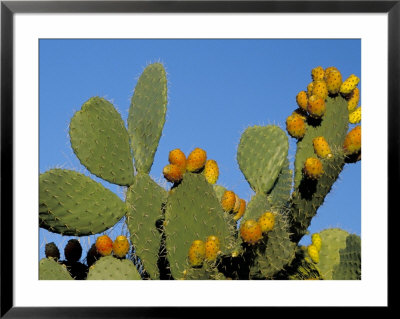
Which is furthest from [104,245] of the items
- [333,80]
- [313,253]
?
[333,80]

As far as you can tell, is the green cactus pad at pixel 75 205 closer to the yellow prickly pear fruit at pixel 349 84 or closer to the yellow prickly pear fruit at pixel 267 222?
the yellow prickly pear fruit at pixel 267 222

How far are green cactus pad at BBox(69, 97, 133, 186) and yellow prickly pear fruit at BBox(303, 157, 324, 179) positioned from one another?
0.86 m

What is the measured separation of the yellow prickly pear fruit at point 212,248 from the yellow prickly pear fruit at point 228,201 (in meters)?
0.47

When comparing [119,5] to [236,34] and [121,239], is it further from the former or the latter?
[121,239]

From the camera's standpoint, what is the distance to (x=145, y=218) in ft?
11.0

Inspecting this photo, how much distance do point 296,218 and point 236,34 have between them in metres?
0.99

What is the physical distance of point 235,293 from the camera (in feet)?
8.25

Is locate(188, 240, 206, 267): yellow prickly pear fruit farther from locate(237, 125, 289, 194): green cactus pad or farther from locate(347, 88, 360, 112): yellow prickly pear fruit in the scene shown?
locate(347, 88, 360, 112): yellow prickly pear fruit

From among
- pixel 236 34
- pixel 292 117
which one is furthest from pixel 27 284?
pixel 292 117

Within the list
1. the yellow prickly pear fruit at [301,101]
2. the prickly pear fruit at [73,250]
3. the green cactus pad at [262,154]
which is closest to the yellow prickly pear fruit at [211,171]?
the green cactus pad at [262,154]

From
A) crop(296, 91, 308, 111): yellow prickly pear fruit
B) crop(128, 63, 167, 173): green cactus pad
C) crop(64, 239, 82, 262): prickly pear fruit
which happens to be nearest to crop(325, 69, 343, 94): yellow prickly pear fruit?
crop(296, 91, 308, 111): yellow prickly pear fruit

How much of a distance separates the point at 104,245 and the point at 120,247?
8 centimetres

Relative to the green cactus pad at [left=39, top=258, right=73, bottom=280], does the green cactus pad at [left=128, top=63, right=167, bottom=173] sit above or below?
above

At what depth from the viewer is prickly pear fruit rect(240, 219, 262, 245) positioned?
2740mm
